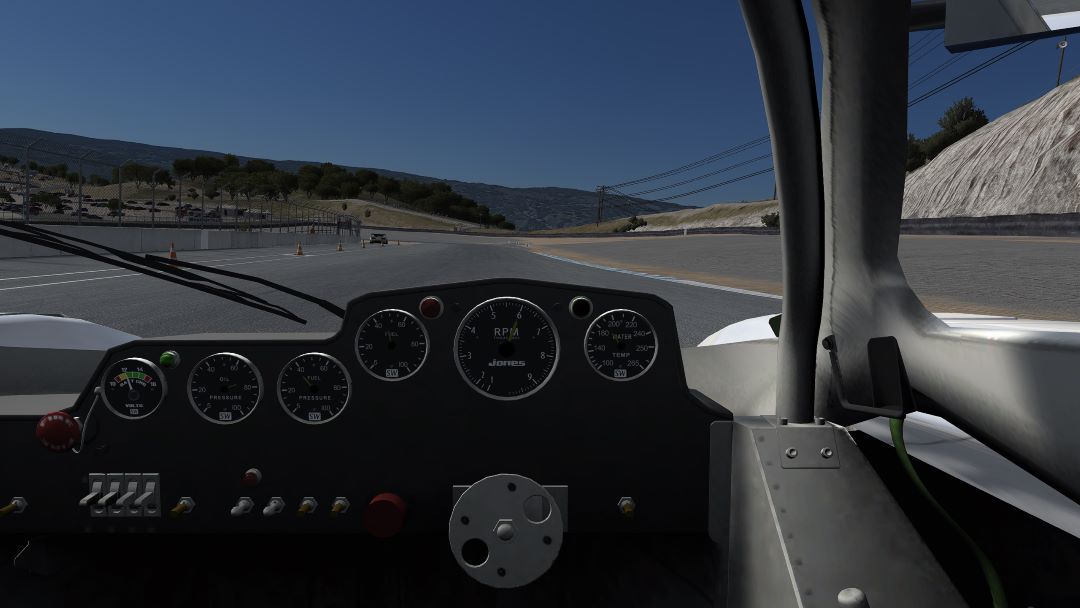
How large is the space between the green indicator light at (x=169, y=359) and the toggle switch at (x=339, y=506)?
69 cm

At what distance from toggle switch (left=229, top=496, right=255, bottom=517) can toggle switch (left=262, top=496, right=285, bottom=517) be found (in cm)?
5

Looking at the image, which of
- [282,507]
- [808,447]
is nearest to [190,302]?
[282,507]

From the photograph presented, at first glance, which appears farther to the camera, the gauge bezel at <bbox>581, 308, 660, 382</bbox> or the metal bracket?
the gauge bezel at <bbox>581, 308, 660, 382</bbox>

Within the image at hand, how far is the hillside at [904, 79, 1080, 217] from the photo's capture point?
50594 mm

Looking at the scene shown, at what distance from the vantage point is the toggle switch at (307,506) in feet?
7.59

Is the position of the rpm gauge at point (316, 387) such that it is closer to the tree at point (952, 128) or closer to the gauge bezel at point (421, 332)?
the gauge bezel at point (421, 332)

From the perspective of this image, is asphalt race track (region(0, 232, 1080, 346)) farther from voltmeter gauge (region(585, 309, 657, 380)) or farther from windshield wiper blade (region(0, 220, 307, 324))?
voltmeter gauge (region(585, 309, 657, 380))

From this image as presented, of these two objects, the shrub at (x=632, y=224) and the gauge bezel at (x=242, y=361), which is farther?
the shrub at (x=632, y=224)

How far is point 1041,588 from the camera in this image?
1.98 m

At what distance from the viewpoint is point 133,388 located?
238 cm

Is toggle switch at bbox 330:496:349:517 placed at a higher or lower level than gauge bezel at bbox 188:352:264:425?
lower

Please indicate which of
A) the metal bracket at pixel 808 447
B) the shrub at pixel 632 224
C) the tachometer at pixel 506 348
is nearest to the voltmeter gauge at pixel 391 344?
the tachometer at pixel 506 348

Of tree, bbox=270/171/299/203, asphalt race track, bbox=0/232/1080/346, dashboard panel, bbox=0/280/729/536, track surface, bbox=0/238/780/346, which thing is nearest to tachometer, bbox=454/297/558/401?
dashboard panel, bbox=0/280/729/536

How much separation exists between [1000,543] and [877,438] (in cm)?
42
